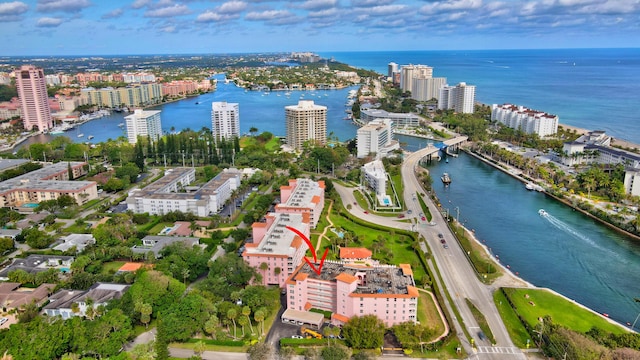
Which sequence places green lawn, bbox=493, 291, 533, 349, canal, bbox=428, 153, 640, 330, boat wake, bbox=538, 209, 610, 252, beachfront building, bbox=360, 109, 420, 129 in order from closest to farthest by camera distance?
green lawn, bbox=493, 291, 533, 349
canal, bbox=428, 153, 640, 330
boat wake, bbox=538, 209, 610, 252
beachfront building, bbox=360, 109, 420, 129

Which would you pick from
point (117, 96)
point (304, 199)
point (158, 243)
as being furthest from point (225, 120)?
point (117, 96)

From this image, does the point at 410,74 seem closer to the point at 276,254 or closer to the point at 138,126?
the point at 138,126

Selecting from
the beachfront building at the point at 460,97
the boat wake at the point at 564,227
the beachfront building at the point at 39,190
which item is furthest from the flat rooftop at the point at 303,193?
the beachfront building at the point at 460,97

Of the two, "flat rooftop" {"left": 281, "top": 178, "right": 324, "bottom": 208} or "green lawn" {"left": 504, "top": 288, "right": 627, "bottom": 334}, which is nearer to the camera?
"green lawn" {"left": 504, "top": 288, "right": 627, "bottom": 334}

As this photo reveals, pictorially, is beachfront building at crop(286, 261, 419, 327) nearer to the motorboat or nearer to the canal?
the canal

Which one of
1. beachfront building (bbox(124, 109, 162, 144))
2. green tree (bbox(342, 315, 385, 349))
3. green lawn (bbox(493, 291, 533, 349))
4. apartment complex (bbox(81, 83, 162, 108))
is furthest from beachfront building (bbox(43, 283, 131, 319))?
apartment complex (bbox(81, 83, 162, 108))

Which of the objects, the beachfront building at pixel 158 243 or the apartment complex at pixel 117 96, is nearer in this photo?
the beachfront building at pixel 158 243

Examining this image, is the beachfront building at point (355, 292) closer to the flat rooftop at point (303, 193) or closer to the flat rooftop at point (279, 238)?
the flat rooftop at point (279, 238)
